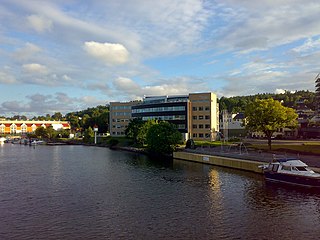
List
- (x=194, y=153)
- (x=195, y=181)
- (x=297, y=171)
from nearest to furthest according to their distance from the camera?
(x=297, y=171) < (x=195, y=181) < (x=194, y=153)

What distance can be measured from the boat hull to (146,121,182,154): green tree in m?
44.7

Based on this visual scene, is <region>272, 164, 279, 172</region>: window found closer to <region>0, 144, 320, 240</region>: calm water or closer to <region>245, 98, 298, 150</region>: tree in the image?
<region>0, 144, 320, 240</region>: calm water

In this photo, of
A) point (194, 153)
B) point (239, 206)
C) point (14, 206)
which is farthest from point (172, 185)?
point (194, 153)

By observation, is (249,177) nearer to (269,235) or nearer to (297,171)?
(297,171)

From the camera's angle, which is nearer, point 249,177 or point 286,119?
point 249,177

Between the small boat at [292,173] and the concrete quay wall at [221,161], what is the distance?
7767 mm

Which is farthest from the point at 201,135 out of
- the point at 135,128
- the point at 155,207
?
the point at 155,207

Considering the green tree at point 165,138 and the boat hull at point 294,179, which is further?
the green tree at point 165,138

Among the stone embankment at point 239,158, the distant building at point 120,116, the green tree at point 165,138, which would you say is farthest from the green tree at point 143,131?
the distant building at point 120,116

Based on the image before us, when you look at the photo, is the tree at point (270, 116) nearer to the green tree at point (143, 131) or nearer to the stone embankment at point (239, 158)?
the stone embankment at point (239, 158)

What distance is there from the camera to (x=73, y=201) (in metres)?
43.4

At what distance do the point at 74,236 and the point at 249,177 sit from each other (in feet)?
127

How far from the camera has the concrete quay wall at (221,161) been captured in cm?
6544

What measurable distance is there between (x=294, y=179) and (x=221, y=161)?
25.1 metres
